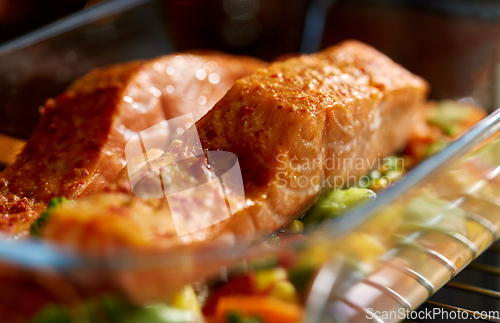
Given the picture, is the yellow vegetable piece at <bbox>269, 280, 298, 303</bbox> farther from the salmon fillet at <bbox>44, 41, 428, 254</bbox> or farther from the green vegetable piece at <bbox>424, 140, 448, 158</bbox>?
the green vegetable piece at <bbox>424, 140, 448, 158</bbox>

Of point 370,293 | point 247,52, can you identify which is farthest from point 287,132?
point 247,52

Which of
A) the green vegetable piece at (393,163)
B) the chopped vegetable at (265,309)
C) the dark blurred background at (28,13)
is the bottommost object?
the green vegetable piece at (393,163)

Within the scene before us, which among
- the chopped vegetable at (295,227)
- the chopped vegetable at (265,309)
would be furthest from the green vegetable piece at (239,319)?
the chopped vegetable at (295,227)

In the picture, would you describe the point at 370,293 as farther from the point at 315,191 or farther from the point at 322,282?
the point at 315,191

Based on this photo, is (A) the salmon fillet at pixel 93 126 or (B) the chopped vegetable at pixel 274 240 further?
(A) the salmon fillet at pixel 93 126

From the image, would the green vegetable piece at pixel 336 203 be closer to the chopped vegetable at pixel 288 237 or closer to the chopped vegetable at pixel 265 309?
the chopped vegetable at pixel 288 237
